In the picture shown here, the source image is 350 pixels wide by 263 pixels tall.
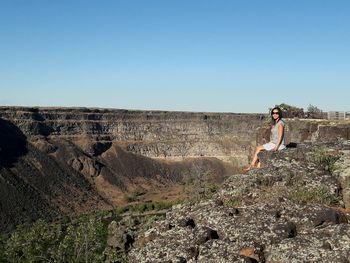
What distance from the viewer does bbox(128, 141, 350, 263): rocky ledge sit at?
29.2 ft

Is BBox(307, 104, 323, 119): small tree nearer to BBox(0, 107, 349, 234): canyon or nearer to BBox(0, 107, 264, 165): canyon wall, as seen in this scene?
BBox(0, 107, 349, 234): canyon

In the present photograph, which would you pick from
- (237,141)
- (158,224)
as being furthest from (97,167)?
→ (158,224)

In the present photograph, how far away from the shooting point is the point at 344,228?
30.1 feet

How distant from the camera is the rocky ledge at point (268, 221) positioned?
8.91m

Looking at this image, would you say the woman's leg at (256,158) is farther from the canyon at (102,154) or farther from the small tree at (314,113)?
the canyon at (102,154)

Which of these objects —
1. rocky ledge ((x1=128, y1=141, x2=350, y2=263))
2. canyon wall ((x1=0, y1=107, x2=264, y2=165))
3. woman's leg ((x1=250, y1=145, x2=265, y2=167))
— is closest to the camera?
rocky ledge ((x1=128, y1=141, x2=350, y2=263))

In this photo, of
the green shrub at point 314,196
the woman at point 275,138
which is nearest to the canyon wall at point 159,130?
the woman at point 275,138

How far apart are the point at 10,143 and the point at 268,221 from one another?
85703 mm

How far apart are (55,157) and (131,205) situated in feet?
72.5

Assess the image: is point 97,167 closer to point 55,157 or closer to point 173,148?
point 55,157

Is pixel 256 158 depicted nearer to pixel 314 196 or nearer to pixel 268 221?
pixel 314 196

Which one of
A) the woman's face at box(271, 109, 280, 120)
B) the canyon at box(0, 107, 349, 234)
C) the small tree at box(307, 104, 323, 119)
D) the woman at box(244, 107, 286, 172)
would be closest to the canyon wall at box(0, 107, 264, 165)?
the canyon at box(0, 107, 349, 234)

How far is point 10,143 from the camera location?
293 feet

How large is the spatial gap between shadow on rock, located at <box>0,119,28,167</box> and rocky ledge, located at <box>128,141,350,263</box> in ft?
255
